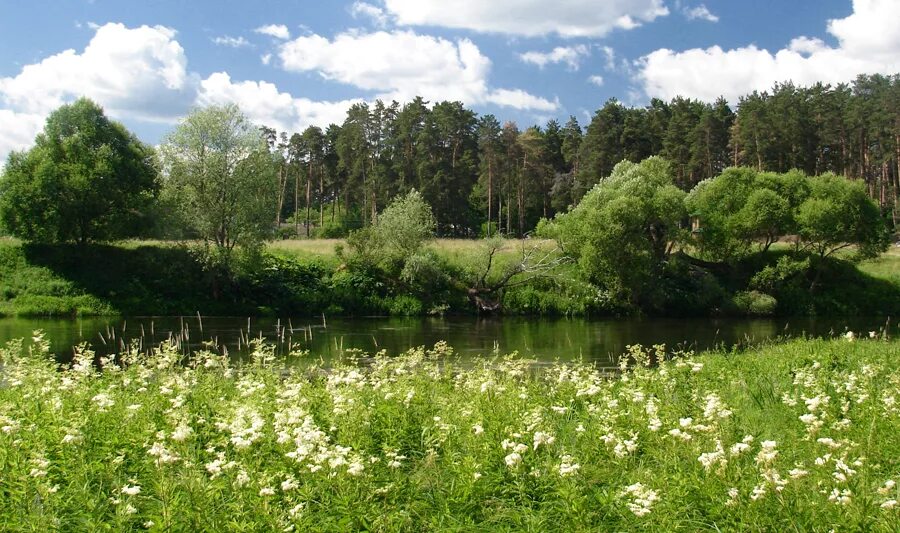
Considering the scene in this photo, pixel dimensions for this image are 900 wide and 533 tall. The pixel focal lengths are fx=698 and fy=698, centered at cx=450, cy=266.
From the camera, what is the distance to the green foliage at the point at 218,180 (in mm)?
43875

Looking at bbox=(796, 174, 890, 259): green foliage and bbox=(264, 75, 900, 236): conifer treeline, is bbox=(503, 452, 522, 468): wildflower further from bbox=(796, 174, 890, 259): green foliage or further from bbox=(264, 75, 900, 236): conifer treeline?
bbox=(264, 75, 900, 236): conifer treeline

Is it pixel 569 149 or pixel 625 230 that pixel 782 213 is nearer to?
pixel 625 230

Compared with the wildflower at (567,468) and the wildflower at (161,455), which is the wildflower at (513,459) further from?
the wildflower at (161,455)

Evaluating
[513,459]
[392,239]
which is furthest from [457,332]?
[513,459]

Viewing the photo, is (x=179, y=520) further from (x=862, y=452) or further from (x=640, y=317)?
(x=640, y=317)

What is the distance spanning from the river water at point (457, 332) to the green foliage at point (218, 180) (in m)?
6.24

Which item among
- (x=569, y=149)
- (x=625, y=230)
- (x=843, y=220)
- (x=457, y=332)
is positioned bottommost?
(x=457, y=332)

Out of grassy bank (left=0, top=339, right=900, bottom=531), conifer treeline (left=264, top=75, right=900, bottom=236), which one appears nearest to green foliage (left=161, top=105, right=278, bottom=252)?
conifer treeline (left=264, top=75, right=900, bottom=236)

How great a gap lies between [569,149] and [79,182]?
196 ft

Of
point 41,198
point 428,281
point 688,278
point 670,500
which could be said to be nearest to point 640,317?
point 688,278

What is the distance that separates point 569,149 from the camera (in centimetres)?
8800

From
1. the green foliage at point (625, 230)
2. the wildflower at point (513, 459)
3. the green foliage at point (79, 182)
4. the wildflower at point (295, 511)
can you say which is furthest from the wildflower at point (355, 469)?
the green foliage at point (79, 182)

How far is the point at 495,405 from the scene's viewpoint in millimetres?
8602

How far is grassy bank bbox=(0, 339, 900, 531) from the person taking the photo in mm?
5562
